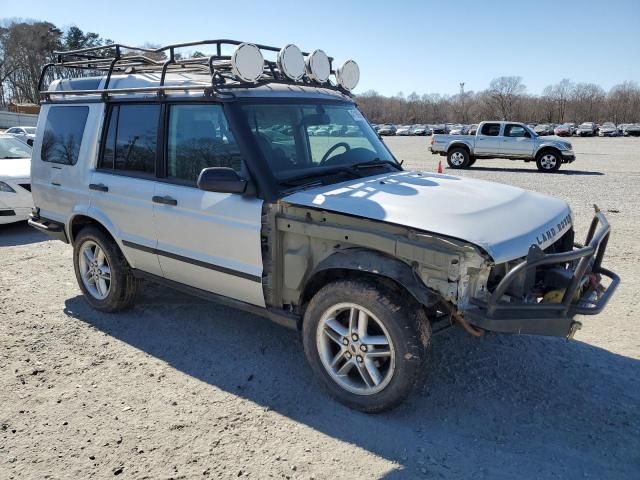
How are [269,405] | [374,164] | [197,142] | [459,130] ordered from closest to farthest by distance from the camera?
[269,405] → [197,142] → [374,164] → [459,130]

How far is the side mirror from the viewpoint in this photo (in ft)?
11.0

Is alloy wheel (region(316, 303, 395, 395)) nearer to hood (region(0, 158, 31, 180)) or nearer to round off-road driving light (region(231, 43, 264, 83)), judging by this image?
round off-road driving light (region(231, 43, 264, 83))

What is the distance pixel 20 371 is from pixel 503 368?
3.67m

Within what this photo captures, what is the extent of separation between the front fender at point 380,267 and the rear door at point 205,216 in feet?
1.91

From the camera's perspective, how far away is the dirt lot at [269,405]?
2.88 m

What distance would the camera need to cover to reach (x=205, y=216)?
148 inches

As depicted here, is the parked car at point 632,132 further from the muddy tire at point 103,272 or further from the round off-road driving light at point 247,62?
the muddy tire at point 103,272

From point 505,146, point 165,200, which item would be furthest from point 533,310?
point 505,146

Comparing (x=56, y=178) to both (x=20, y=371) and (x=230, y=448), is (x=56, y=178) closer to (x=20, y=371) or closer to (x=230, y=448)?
(x=20, y=371)

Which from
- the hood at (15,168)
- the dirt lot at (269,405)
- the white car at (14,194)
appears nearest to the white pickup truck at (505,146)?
the dirt lot at (269,405)

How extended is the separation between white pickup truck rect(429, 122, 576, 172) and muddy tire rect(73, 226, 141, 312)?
17.7 metres

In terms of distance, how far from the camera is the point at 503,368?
385 cm

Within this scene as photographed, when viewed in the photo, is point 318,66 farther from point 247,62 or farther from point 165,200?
point 165,200

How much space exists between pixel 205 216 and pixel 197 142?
24.1 inches
